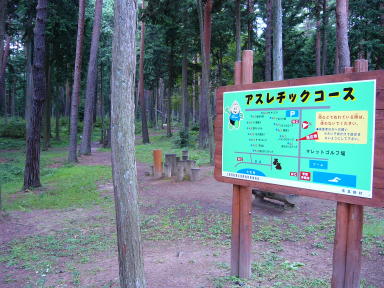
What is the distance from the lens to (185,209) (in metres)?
8.29

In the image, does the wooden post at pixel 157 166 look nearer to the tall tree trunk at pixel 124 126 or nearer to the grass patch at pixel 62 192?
the grass patch at pixel 62 192

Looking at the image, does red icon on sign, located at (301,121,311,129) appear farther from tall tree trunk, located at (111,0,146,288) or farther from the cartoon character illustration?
tall tree trunk, located at (111,0,146,288)

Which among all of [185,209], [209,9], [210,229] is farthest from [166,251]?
[209,9]

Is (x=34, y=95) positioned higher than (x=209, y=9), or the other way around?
(x=209, y=9)

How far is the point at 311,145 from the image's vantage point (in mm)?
3316

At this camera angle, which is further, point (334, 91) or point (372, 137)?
point (334, 91)

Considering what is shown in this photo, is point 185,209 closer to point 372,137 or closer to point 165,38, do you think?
point 372,137

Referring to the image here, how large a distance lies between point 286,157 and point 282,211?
4.62 meters

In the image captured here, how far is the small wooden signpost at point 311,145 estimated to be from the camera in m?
2.90

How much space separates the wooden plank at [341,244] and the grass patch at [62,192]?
7.09 meters

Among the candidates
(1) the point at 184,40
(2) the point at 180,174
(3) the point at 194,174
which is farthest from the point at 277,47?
(1) the point at 184,40

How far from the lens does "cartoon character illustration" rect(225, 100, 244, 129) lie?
4.14 meters

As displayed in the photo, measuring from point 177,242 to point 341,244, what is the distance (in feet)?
11.3

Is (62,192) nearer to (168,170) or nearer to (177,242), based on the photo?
(168,170)
